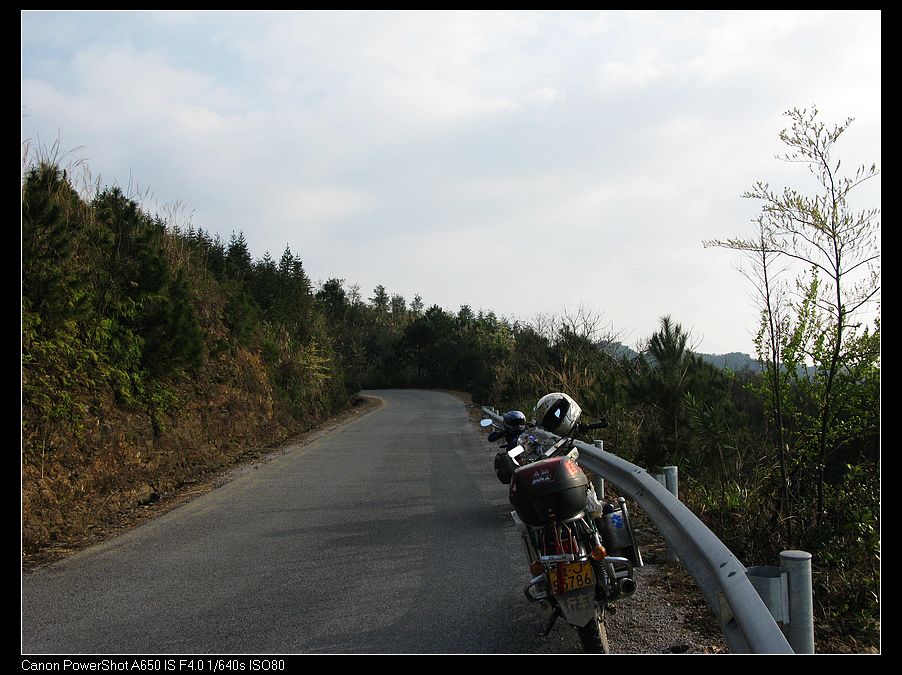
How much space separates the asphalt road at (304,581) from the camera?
3998 mm

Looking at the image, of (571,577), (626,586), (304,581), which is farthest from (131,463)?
(626,586)

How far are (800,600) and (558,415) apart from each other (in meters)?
1.86

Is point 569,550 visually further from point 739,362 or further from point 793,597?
point 739,362

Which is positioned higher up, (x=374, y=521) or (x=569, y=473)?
(x=569, y=473)

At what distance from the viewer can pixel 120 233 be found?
12.0m

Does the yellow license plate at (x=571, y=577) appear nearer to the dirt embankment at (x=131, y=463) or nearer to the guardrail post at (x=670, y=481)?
the guardrail post at (x=670, y=481)

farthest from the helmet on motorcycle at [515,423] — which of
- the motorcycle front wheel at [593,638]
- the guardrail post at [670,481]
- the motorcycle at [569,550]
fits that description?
the motorcycle front wheel at [593,638]

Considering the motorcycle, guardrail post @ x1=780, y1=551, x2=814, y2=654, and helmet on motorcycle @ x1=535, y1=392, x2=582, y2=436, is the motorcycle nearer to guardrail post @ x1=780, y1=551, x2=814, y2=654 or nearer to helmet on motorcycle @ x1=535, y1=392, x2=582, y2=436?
helmet on motorcycle @ x1=535, y1=392, x2=582, y2=436

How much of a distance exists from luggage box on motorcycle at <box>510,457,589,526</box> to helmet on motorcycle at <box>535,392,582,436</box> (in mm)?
753

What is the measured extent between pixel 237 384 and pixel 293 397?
202 inches

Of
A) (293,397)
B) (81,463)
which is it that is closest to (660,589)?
(81,463)

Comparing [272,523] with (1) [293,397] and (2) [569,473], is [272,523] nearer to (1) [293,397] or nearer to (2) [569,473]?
(2) [569,473]

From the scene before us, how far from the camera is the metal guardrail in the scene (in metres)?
2.69

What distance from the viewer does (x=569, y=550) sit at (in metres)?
3.61
